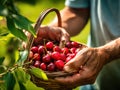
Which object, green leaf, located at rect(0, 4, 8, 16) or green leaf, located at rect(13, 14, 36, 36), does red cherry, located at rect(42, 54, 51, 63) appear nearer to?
green leaf, located at rect(13, 14, 36, 36)

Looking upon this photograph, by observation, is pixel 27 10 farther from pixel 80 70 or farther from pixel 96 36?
pixel 80 70

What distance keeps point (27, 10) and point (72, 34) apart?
489 cm

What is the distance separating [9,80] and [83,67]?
2.31 ft

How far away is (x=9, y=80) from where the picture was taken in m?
2.10

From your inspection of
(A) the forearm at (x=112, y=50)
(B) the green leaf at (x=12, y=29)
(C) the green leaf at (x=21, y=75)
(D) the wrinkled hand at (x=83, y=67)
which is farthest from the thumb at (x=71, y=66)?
(B) the green leaf at (x=12, y=29)

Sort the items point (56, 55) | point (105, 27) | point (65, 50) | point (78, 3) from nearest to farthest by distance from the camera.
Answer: point (56, 55) → point (65, 50) → point (105, 27) → point (78, 3)

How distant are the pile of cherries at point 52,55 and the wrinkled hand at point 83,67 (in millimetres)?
63

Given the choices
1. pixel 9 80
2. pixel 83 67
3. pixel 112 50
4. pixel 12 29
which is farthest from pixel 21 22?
Answer: pixel 112 50

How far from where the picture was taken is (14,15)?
1.89m

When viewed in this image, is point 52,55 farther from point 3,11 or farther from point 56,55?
point 3,11

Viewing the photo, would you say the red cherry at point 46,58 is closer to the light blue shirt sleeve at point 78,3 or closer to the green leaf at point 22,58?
the green leaf at point 22,58

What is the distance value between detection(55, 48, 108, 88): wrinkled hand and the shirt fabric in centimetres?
64

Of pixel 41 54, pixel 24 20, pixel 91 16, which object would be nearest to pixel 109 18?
pixel 91 16

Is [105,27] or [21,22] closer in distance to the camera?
[21,22]
